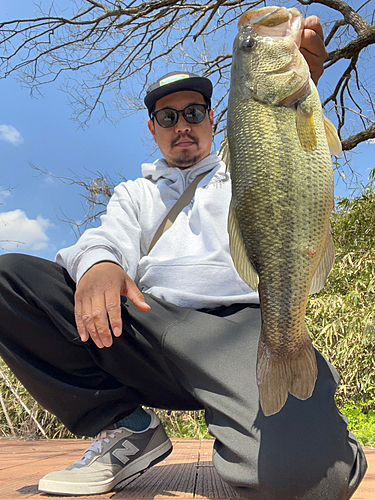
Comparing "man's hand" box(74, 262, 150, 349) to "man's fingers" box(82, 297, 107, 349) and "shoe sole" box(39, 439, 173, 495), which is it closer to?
"man's fingers" box(82, 297, 107, 349)

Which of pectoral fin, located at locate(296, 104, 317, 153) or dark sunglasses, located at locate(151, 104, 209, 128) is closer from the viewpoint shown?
pectoral fin, located at locate(296, 104, 317, 153)

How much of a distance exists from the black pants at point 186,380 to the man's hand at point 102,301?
188 mm

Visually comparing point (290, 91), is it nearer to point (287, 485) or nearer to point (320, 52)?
point (320, 52)

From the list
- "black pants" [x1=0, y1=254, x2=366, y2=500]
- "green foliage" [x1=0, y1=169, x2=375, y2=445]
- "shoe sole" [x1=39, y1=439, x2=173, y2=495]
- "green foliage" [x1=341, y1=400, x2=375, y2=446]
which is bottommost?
"green foliage" [x1=341, y1=400, x2=375, y2=446]

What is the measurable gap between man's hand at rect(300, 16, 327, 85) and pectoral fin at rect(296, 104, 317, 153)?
37cm

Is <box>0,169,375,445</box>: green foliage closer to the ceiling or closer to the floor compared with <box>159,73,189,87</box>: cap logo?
closer to the floor

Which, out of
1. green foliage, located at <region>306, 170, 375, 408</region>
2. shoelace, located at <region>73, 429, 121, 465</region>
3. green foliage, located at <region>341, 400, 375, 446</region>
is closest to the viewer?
shoelace, located at <region>73, 429, 121, 465</region>

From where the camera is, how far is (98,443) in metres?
1.74

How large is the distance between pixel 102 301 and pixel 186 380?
17.9 inches

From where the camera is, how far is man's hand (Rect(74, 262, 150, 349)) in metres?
1.44

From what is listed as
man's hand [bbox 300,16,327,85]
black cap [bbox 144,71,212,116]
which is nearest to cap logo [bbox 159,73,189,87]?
black cap [bbox 144,71,212,116]

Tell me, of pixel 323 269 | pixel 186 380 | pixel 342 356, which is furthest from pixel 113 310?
pixel 342 356

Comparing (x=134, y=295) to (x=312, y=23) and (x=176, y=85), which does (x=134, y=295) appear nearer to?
(x=312, y=23)

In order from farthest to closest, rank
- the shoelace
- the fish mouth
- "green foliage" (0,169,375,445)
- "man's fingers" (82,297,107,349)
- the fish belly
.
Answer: "green foliage" (0,169,375,445)
the shoelace
"man's fingers" (82,297,107,349)
the fish mouth
the fish belly
